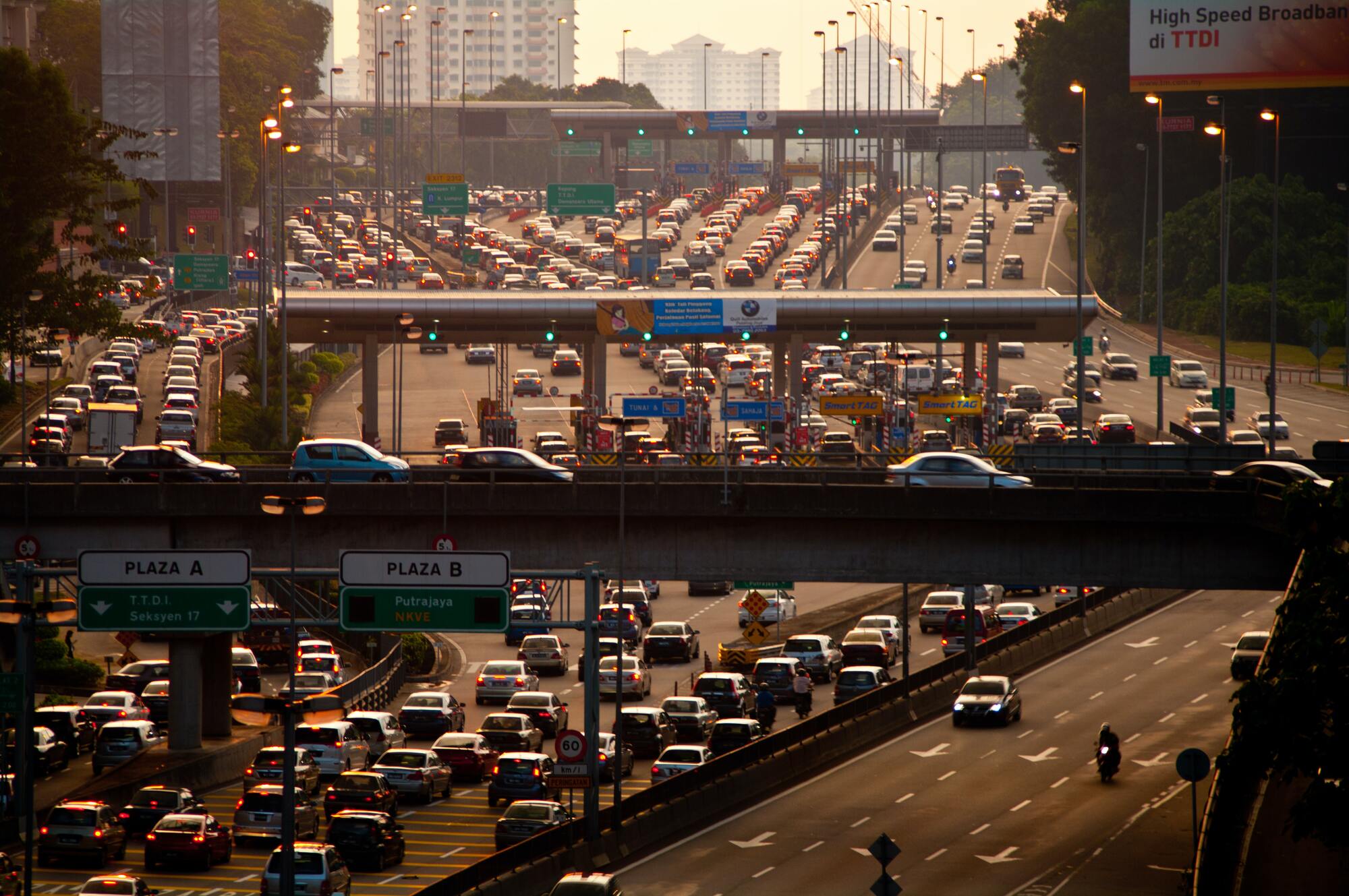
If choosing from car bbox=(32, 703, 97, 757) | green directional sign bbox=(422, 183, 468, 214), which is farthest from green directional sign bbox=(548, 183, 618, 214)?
car bbox=(32, 703, 97, 757)

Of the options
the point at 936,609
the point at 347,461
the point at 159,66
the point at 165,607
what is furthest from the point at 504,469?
the point at 159,66

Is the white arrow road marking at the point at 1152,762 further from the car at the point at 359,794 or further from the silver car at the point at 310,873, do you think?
the silver car at the point at 310,873

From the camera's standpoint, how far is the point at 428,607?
31672 mm

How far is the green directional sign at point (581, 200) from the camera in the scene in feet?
358

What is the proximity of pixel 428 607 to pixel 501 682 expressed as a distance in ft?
75.3

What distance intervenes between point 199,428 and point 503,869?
54.9 meters

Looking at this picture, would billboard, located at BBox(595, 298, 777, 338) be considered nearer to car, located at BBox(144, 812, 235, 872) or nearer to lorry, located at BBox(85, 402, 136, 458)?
lorry, located at BBox(85, 402, 136, 458)

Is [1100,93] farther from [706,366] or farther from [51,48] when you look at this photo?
[51,48]

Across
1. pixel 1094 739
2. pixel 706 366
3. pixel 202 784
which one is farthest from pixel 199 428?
pixel 1094 739

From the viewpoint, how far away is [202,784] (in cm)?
4334

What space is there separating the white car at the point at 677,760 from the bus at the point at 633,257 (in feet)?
283

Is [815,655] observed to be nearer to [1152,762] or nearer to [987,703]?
[987,703]

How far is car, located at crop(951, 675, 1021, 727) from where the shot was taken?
50.5 metres

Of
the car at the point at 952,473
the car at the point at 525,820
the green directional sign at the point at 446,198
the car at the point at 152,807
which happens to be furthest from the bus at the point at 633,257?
the car at the point at 525,820
